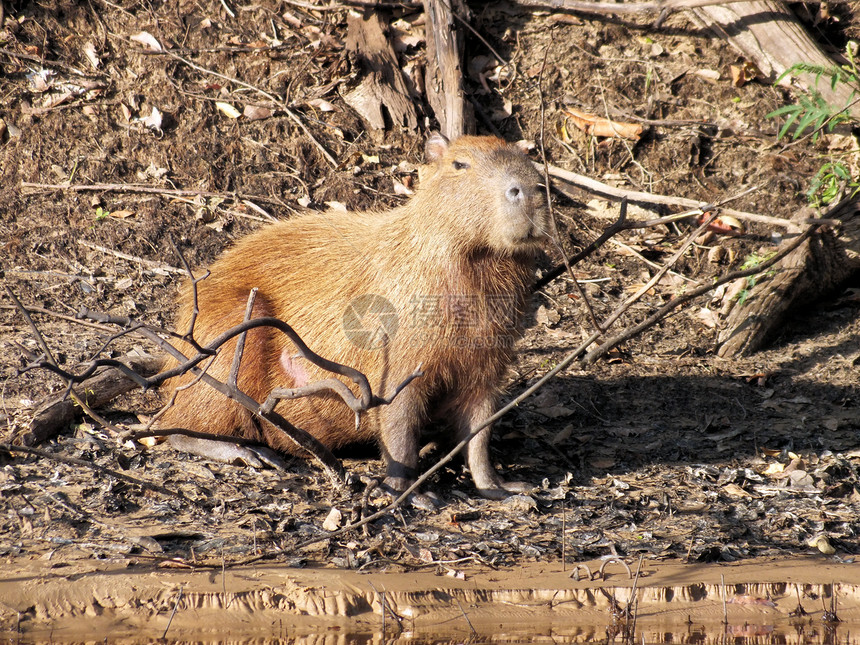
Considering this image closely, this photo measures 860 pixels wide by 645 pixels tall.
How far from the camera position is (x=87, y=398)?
4.45 m

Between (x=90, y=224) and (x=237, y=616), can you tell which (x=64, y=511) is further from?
(x=90, y=224)

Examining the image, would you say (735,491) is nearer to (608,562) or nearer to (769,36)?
(608,562)

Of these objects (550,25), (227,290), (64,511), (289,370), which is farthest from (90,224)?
(550,25)

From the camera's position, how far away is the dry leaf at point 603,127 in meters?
6.76

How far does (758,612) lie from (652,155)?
4.17 meters

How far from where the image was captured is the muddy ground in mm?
3744

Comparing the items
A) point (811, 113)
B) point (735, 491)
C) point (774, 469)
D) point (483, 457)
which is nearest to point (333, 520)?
point (483, 457)

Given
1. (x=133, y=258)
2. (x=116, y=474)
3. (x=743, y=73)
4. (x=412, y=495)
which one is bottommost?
(x=412, y=495)

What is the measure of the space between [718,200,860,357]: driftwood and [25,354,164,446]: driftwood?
137 inches

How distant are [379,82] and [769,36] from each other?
2843mm

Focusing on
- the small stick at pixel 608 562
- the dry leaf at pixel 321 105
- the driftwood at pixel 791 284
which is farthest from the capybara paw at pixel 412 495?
the dry leaf at pixel 321 105

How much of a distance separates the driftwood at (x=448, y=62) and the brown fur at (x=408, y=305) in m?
2.16

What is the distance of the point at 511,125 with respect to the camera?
271 inches

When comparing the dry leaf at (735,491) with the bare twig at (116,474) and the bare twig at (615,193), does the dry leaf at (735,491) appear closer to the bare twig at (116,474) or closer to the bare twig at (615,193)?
the bare twig at (615,193)
